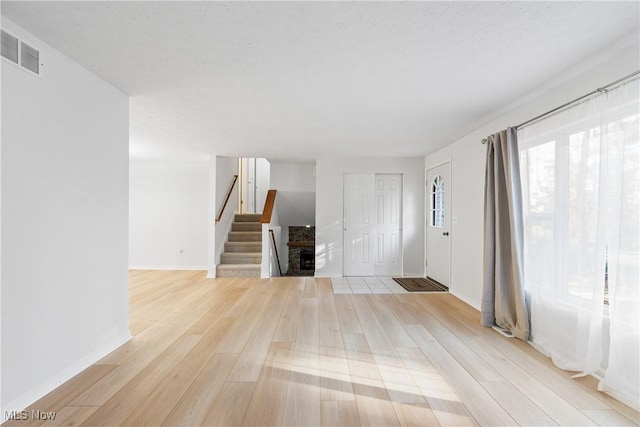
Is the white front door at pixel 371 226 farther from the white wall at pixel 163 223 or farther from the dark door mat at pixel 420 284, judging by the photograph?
the white wall at pixel 163 223

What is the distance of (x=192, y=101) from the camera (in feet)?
10.2

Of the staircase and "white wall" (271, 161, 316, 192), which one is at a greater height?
"white wall" (271, 161, 316, 192)

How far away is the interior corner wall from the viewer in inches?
72.7

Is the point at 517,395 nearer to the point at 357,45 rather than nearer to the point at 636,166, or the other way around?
the point at 636,166

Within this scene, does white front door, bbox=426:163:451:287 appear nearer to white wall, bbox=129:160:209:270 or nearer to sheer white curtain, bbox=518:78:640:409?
sheer white curtain, bbox=518:78:640:409

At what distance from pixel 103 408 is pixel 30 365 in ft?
1.72

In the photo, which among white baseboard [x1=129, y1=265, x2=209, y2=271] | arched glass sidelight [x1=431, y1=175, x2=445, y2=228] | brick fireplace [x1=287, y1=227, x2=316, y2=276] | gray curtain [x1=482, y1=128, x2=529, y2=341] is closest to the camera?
gray curtain [x1=482, y1=128, x2=529, y2=341]

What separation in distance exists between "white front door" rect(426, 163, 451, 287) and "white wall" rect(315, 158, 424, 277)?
0.79 ft

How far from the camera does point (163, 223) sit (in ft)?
22.1

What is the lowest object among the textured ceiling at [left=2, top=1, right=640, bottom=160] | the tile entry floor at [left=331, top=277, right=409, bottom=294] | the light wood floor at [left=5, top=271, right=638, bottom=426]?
the tile entry floor at [left=331, top=277, right=409, bottom=294]

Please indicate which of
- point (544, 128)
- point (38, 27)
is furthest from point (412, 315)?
point (38, 27)

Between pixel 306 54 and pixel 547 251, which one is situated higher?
pixel 306 54

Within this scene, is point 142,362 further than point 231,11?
Yes

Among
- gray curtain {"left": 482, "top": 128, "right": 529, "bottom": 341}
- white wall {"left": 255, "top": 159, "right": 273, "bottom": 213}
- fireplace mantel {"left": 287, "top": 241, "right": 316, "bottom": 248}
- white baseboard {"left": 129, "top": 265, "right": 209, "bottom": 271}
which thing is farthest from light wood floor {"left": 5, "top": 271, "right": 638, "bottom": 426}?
white wall {"left": 255, "top": 159, "right": 273, "bottom": 213}
